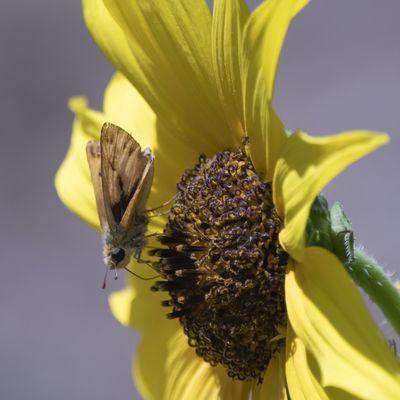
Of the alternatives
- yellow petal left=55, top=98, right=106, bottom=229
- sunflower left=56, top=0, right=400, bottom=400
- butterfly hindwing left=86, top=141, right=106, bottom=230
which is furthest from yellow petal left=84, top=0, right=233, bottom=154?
yellow petal left=55, top=98, right=106, bottom=229

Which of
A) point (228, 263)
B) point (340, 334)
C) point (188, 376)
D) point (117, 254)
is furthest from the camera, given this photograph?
point (188, 376)

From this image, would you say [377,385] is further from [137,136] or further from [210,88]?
[137,136]

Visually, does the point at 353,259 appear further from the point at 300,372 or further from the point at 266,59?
the point at 266,59

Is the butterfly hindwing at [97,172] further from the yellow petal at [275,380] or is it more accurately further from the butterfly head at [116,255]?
the yellow petal at [275,380]

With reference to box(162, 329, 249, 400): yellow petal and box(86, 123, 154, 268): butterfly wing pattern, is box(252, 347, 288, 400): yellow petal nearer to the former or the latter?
box(162, 329, 249, 400): yellow petal

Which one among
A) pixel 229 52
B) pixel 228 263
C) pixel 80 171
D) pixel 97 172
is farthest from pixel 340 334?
pixel 80 171

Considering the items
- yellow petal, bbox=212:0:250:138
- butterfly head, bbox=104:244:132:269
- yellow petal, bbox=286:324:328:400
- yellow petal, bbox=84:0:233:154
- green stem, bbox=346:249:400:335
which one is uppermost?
yellow petal, bbox=84:0:233:154
